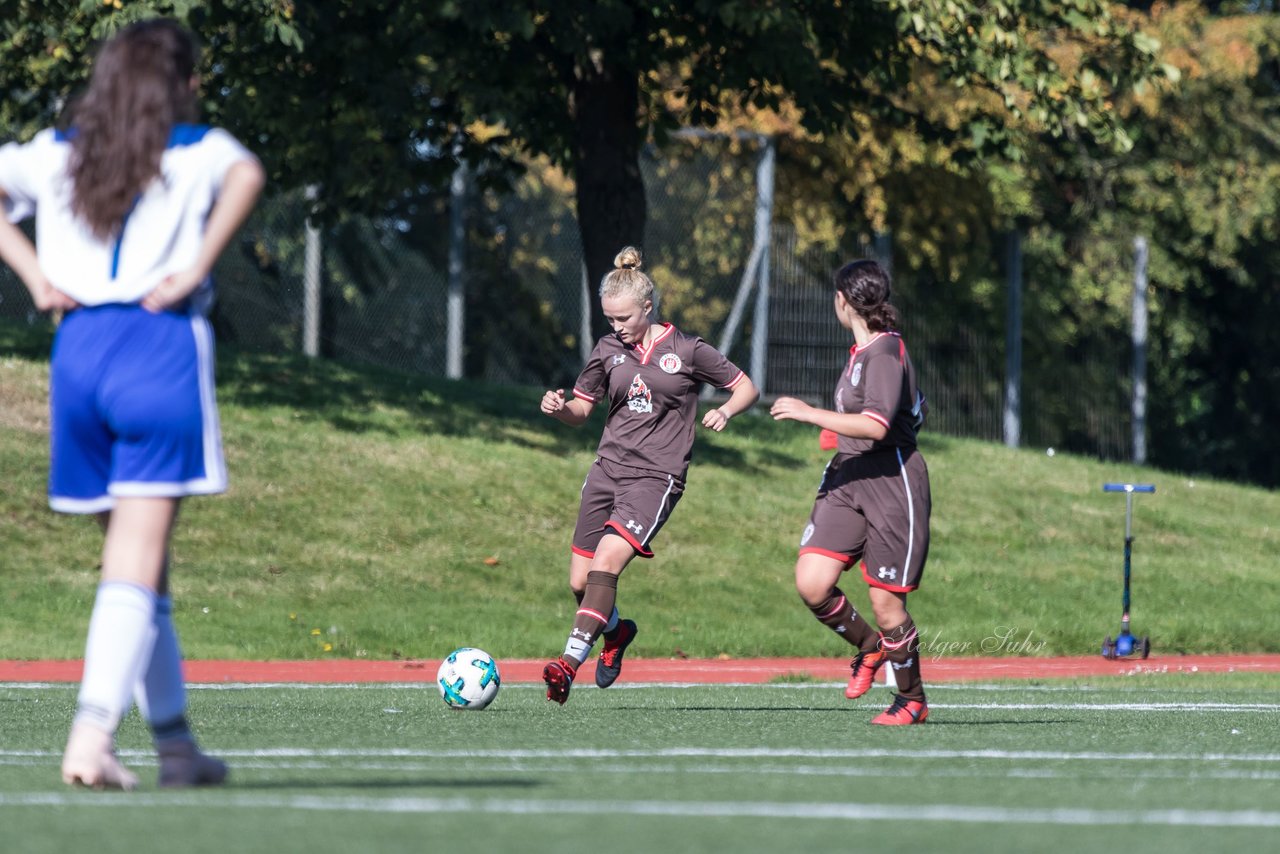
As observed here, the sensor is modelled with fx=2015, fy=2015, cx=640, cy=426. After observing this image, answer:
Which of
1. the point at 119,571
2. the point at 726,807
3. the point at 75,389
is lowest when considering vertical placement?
the point at 726,807

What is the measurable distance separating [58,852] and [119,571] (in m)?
1.04

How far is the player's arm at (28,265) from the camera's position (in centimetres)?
500

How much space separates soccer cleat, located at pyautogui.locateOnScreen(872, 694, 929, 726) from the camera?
820cm

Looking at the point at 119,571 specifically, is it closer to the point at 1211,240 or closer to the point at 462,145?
the point at 462,145

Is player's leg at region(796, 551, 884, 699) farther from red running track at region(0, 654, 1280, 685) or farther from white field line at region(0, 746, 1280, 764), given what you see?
red running track at region(0, 654, 1280, 685)

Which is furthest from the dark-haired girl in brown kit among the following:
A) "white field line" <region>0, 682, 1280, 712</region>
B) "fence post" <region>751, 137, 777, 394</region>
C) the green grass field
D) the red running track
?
"fence post" <region>751, 137, 777, 394</region>

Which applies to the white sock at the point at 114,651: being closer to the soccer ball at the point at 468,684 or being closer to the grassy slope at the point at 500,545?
the soccer ball at the point at 468,684

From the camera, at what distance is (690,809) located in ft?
15.9

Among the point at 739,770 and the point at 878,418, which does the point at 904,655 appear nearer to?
the point at 878,418

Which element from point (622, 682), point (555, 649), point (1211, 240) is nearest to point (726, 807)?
point (622, 682)

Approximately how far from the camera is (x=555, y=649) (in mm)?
14430

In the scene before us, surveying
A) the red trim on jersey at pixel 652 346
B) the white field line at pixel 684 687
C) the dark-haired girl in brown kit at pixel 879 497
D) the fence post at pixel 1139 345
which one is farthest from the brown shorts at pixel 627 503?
the fence post at pixel 1139 345

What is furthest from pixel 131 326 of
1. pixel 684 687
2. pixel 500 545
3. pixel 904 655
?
pixel 500 545

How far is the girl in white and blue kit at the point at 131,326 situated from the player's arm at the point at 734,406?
12.6ft
